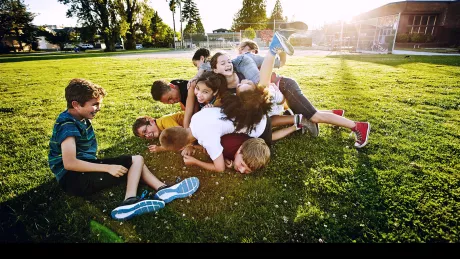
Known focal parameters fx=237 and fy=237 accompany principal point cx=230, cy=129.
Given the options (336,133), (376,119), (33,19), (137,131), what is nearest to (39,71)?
(33,19)

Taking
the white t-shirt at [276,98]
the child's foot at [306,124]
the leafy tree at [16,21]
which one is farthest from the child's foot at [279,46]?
the leafy tree at [16,21]

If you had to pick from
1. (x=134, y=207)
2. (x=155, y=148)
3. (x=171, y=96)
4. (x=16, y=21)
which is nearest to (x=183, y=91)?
(x=171, y=96)

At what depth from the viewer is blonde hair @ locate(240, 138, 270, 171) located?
238 cm

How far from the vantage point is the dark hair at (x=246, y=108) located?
2.57 metres

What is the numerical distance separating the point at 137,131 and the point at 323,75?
22.5 feet

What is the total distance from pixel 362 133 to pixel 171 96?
2775 millimetres

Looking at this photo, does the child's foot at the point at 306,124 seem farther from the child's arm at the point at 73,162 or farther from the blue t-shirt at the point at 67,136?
the blue t-shirt at the point at 67,136

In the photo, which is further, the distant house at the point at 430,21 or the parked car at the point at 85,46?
the distant house at the point at 430,21

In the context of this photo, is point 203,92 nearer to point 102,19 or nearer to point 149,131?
point 149,131

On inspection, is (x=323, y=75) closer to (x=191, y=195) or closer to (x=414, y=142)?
(x=414, y=142)

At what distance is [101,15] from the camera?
4367mm

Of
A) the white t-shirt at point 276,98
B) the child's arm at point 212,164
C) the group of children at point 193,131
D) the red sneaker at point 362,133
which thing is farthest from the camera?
the white t-shirt at point 276,98

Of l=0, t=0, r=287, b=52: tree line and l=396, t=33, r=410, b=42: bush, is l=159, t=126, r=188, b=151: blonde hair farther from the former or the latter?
l=396, t=33, r=410, b=42: bush

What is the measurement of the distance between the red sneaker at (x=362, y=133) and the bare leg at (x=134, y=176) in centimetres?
276
